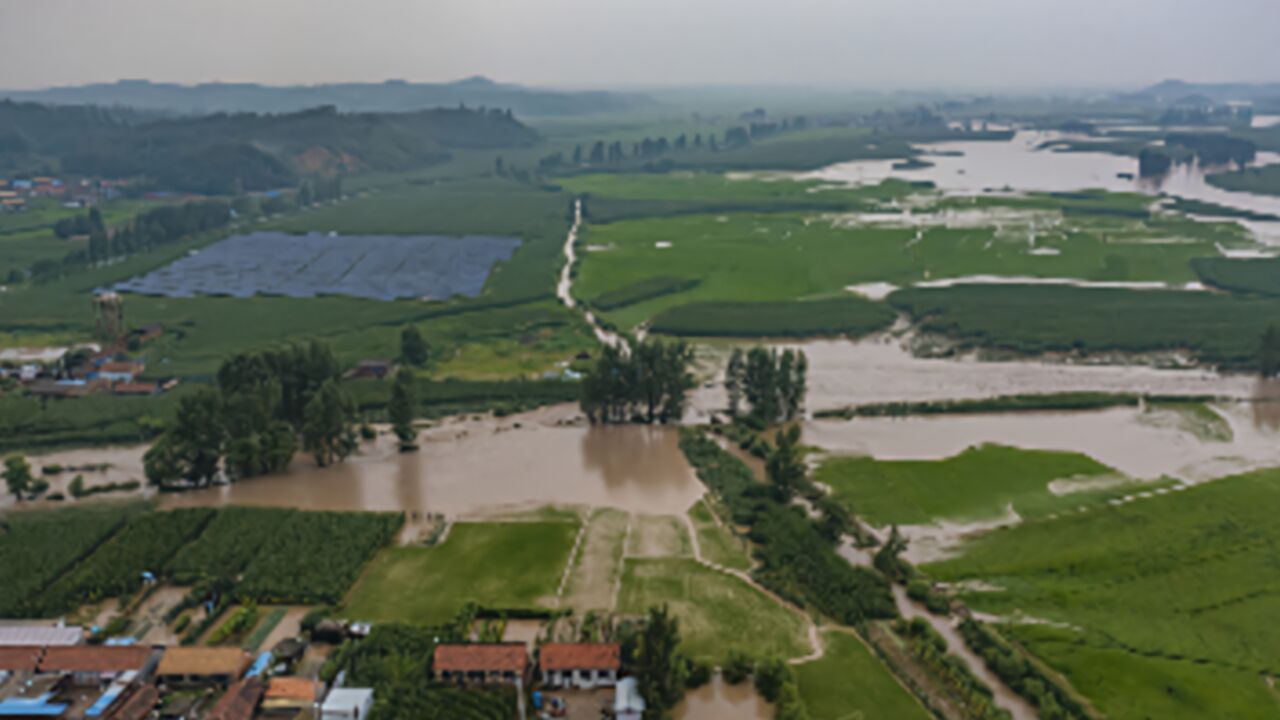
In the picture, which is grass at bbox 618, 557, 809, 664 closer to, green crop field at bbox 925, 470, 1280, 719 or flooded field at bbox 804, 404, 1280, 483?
green crop field at bbox 925, 470, 1280, 719

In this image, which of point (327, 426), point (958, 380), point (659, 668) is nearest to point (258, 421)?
point (327, 426)

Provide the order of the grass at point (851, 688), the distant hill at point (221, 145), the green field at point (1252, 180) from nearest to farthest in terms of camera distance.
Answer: the grass at point (851, 688) → the green field at point (1252, 180) → the distant hill at point (221, 145)

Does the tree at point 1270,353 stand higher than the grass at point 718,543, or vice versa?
the tree at point 1270,353

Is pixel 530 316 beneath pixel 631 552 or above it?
above

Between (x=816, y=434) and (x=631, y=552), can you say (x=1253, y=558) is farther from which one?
(x=631, y=552)

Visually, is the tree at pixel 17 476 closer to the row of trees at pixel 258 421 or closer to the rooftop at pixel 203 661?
the row of trees at pixel 258 421

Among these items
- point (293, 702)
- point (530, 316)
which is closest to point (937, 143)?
point (530, 316)

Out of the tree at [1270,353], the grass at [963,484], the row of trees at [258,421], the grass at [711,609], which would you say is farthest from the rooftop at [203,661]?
the tree at [1270,353]
